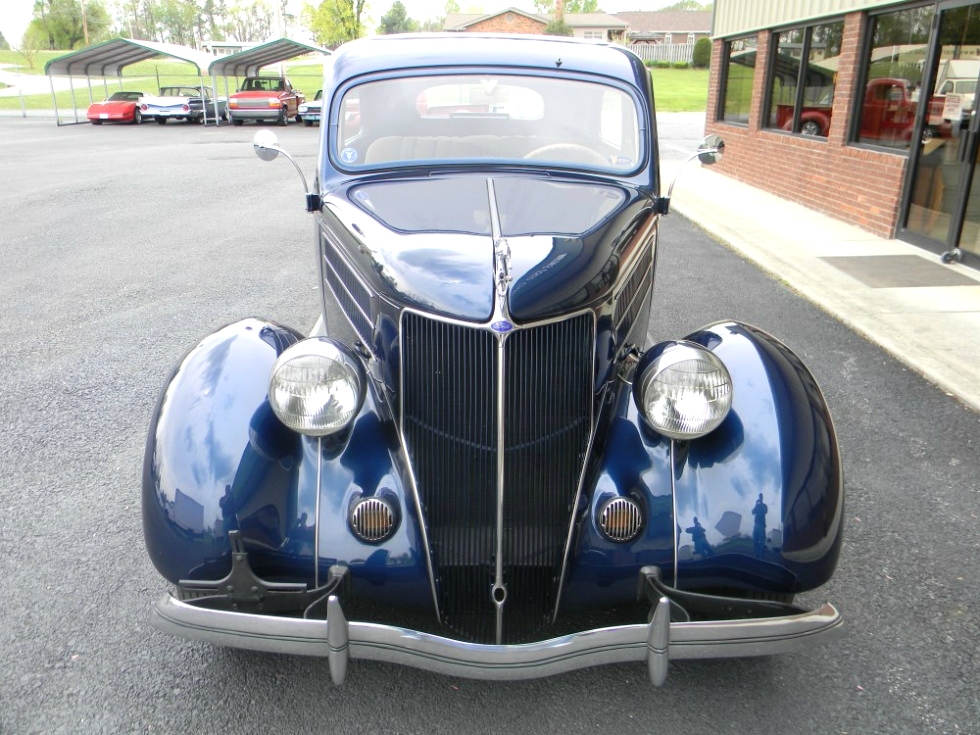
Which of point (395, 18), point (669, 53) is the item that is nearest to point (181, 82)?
point (395, 18)

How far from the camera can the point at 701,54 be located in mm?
60656

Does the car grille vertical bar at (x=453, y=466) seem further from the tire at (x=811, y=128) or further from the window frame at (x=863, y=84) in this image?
the tire at (x=811, y=128)

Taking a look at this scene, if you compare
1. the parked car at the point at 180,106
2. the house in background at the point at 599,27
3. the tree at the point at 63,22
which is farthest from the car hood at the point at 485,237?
the tree at the point at 63,22

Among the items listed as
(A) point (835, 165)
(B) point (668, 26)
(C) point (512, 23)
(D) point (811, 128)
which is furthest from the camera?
(B) point (668, 26)

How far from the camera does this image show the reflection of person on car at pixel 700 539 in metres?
2.35

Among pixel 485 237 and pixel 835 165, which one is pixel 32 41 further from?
pixel 485 237

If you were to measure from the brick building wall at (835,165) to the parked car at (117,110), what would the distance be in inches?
897

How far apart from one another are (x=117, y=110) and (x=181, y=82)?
23315 mm

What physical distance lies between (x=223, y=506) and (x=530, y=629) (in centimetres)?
100

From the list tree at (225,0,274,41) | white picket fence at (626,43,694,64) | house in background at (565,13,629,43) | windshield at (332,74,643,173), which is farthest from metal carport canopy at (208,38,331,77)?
tree at (225,0,274,41)

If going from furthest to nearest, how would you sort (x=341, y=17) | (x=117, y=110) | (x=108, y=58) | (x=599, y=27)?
(x=599, y=27) < (x=341, y=17) < (x=108, y=58) < (x=117, y=110)

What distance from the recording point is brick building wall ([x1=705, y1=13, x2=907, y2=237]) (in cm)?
896

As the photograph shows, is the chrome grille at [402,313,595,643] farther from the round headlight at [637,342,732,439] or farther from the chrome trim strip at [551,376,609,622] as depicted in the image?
the round headlight at [637,342,732,439]

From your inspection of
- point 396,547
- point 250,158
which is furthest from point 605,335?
point 250,158
